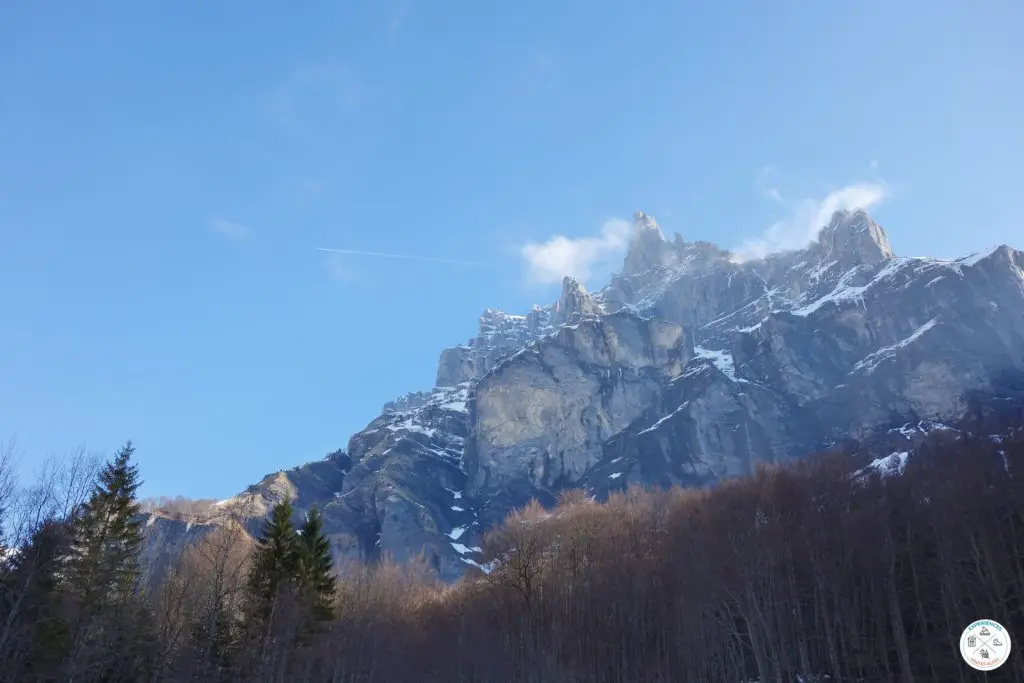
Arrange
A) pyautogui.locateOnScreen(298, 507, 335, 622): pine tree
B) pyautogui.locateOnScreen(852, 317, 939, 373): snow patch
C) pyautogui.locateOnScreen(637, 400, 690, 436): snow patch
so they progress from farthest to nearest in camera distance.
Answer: pyautogui.locateOnScreen(637, 400, 690, 436): snow patch → pyautogui.locateOnScreen(852, 317, 939, 373): snow patch → pyautogui.locateOnScreen(298, 507, 335, 622): pine tree

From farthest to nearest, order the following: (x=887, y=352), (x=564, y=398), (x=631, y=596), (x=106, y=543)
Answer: (x=564, y=398) < (x=887, y=352) < (x=631, y=596) < (x=106, y=543)

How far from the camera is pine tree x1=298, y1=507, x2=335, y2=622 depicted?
140ft

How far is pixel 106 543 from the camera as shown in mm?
32406

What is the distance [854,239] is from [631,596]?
164 metres

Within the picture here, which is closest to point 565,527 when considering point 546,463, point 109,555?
point 109,555

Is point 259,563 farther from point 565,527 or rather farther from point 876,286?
point 876,286

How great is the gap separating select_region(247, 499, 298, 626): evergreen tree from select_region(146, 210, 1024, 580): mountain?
9226cm

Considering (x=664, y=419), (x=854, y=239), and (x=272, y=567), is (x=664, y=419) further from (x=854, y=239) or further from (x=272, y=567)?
(x=272, y=567)

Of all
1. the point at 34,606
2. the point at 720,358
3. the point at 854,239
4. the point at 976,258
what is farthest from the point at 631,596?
the point at 854,239

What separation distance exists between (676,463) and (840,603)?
105 metres

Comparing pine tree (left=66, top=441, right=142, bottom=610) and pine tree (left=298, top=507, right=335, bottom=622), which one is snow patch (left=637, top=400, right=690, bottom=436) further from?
pine tree (left=66, top=441, right=142, bottom=610)

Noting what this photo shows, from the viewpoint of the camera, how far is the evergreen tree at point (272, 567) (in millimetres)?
41375

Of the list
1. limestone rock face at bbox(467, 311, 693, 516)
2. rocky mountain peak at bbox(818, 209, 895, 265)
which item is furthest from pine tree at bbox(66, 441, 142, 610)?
rocky mountain peak at bbox(818, 209, 895, 265)

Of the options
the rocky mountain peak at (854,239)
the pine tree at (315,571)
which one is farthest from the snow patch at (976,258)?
the pine tree at (315,571)
